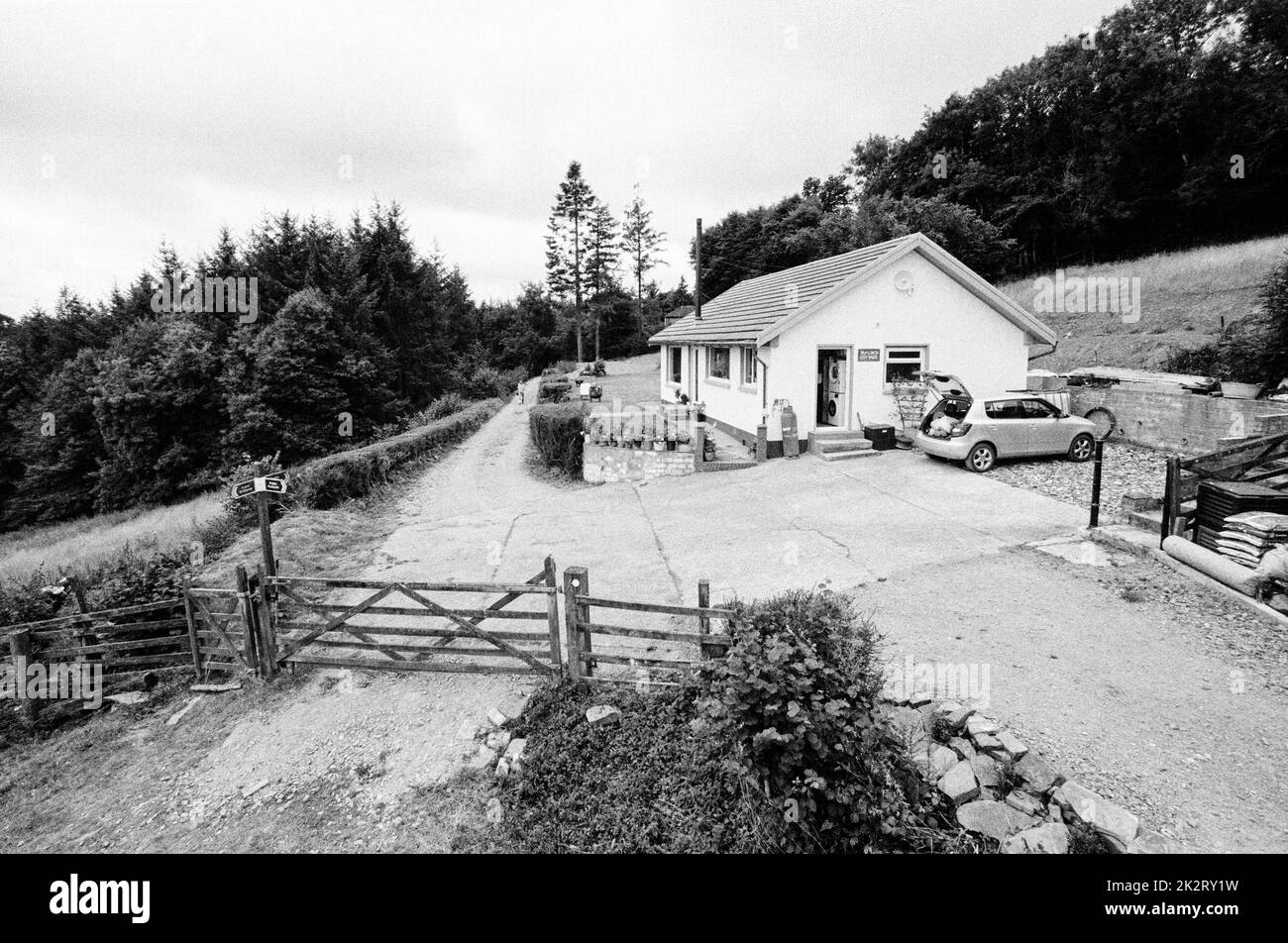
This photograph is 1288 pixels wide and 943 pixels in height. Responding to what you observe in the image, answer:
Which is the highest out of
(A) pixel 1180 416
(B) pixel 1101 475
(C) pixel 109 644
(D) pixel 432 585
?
(A) pixel 1180 416

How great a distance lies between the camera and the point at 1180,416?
13.8 metres

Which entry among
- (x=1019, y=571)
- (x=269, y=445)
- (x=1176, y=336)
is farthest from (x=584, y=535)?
(x=1176, y=336)

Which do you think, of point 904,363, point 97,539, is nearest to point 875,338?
point 904,363

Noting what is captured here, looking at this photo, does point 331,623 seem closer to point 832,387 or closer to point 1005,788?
point 1005,788

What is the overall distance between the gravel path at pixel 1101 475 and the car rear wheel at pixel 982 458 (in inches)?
8.6

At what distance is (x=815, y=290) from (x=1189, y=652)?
12635mm

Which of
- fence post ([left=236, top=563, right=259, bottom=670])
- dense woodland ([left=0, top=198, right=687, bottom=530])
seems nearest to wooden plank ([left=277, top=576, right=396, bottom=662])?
fence post ([left=236, top=563, right=259, bottom=670])

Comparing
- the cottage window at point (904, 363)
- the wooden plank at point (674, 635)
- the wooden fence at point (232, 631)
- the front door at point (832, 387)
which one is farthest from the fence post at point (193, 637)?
the cottage window at point (904, 363)

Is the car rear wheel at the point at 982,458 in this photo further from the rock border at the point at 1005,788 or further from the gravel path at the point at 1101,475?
the rock border at the point at 1005,788

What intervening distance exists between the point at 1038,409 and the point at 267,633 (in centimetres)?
1543

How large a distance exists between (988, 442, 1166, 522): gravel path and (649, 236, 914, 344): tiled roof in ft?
21.1

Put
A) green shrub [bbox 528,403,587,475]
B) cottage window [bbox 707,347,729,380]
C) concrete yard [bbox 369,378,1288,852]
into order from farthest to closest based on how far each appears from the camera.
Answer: cottage window [bbox 707,347,729,380] < green shrub [bbox 528,403,587,475] < concrete yard [bbox 369,378,1288,852]

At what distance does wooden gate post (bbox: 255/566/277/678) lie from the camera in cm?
715

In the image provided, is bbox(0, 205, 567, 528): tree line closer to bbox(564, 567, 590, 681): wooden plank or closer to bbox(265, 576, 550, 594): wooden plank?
bbox(265, 576, 550, 594): wooden plank
